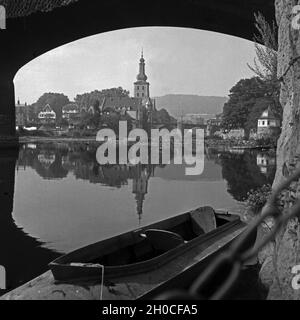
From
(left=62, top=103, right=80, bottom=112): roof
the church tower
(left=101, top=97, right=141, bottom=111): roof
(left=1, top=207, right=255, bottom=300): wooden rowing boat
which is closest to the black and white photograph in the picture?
(left=1, top=207, right=255, bottom=300): wooden rowing boat

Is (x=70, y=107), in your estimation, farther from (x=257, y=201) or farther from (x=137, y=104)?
(x=257, y=201)

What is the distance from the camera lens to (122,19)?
1480 inches

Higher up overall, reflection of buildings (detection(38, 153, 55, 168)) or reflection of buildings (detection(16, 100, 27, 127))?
reflection of buildings (detection(16, 100, 27, 127))

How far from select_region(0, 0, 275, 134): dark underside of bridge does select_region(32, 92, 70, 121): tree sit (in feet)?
346

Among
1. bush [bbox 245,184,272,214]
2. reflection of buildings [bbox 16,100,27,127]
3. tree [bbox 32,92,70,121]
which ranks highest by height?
tree [bbox 32,92,70,121]

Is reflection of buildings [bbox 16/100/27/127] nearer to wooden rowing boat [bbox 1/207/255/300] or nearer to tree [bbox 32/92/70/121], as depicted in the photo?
tree [bbox 32/92/70/121]

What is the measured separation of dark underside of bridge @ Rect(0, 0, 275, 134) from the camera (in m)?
32.4

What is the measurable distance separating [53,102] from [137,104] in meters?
38.4

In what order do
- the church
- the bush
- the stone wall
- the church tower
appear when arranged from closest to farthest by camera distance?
the stone wall, the bush, the church, the church tower

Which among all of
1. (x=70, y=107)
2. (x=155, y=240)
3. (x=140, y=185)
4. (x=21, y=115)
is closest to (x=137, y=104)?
(x=70, y=107)

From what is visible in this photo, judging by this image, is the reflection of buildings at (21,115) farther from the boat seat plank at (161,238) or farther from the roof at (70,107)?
the boat seat plank at (161,238)
